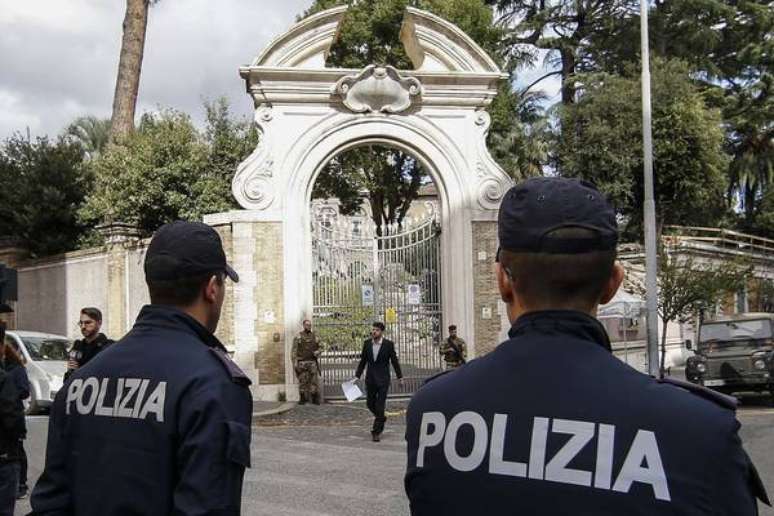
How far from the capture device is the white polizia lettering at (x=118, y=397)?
7.69 ft

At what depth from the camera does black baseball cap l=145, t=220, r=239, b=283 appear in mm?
2592

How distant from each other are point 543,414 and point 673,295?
20.2 m

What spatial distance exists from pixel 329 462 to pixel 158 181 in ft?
43.1

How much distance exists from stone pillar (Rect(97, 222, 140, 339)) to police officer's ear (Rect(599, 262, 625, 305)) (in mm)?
18929

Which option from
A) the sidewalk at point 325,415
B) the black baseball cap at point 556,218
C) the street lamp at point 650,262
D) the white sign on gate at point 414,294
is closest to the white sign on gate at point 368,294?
the white sign on gate at point 414,294

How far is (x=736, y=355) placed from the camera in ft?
51.5

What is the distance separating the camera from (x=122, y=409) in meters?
2.41

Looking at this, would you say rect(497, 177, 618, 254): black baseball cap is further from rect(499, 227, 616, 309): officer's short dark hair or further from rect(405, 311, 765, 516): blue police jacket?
rect(405, 311, 765, 516): blue police jacket

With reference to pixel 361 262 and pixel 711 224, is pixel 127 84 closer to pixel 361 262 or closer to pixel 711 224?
pixel 361 262

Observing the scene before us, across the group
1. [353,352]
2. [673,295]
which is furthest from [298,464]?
[673,295]

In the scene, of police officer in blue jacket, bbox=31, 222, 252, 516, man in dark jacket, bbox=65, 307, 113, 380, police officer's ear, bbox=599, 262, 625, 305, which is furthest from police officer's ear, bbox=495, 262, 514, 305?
man in dark jacket, bbox=65, 307, 113, 380

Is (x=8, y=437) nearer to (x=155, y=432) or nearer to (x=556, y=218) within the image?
(x=155, y=432)

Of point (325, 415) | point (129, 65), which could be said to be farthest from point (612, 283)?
point (129, 65)

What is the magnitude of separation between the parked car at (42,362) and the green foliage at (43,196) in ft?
27.8
